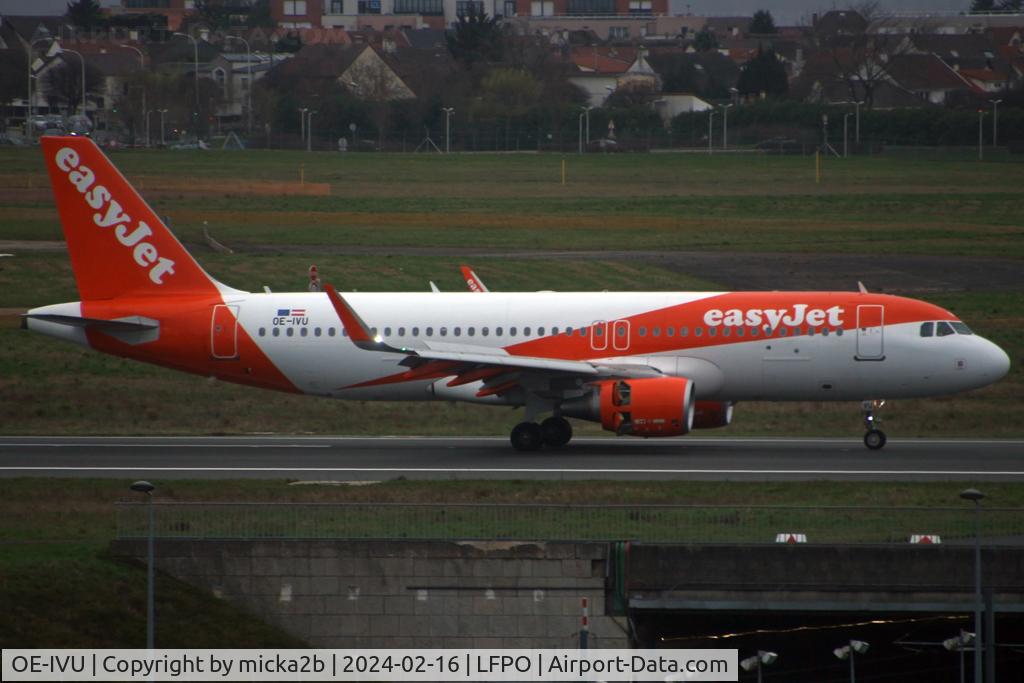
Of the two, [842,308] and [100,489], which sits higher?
[842,308]

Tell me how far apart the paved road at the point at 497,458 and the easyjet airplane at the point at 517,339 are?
3.52ft

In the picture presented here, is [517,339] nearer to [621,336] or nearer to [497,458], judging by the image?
[621,336]

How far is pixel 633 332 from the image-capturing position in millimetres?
39531

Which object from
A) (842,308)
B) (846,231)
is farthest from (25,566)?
(846,231)

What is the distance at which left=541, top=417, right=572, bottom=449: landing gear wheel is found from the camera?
40.1 meters

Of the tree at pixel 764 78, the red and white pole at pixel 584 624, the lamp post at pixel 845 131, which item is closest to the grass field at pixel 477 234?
the lamp post at pixel 845 131

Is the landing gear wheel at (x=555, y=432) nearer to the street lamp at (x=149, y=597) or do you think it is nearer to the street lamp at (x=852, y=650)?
the street lamp at (x=852, y=650)

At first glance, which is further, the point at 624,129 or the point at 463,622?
the point at 624,129

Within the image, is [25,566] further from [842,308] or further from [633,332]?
[842,308]

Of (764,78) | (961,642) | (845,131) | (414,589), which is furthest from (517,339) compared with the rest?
A: (764,78)

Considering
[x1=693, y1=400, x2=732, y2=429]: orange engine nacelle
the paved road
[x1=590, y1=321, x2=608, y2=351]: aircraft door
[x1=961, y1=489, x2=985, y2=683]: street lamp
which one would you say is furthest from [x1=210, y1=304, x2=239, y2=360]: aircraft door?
[x1=961, y1=489, x2=985, y2=683]: street lamp

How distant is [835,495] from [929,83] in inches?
5857

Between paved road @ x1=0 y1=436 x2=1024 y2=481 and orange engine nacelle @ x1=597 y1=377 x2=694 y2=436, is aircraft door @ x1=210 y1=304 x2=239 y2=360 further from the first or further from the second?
orange engine nacelle @ x1=597 y1=377 x2=694 y2=436

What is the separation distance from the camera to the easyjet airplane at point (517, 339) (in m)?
38.8
